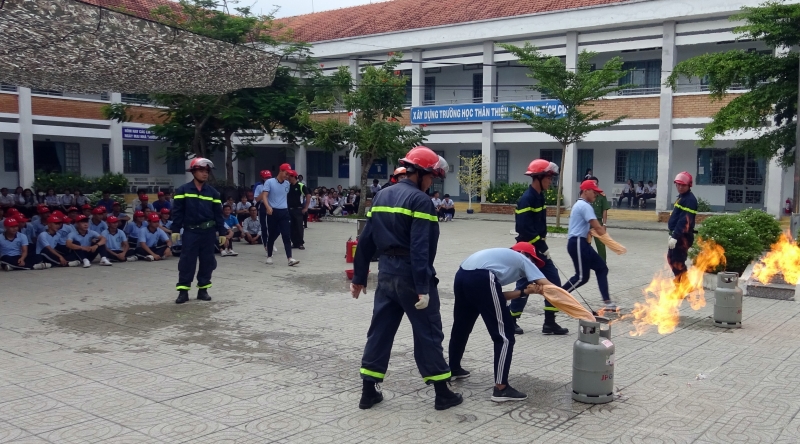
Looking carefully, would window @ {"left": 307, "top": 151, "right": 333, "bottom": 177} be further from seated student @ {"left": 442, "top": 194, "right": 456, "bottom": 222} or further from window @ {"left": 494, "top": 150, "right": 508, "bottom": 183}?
seated student @ {"left": 442, "top": 194, "right": 456, "bottom": 222}

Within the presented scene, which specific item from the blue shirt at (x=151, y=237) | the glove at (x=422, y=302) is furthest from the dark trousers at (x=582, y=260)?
the blue shirt at (x=151, y=237)

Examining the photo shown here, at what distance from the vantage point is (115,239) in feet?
44.2

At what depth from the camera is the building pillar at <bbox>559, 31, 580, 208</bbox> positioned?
2748cm

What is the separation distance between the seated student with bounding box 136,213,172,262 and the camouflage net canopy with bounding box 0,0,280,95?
2.94 metres

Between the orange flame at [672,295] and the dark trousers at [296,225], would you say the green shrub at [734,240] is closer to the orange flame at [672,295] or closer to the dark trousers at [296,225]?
the orange flame at [672,295]

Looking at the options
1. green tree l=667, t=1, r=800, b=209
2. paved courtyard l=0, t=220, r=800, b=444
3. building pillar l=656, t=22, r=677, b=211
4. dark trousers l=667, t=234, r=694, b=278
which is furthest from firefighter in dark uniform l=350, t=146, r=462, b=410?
building pillar l=656, t=22, r=677, b=211

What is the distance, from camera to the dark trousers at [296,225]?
15593 millimetres

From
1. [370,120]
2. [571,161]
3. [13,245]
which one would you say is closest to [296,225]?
[13,245]

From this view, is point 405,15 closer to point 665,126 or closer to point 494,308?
point 665,126

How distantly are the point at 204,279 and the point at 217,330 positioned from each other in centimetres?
194

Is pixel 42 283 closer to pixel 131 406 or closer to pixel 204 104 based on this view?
pixel 131 406

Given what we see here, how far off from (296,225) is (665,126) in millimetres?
15880

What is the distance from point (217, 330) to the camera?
809cm

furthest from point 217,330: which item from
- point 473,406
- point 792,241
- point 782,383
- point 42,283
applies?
point 792,241
